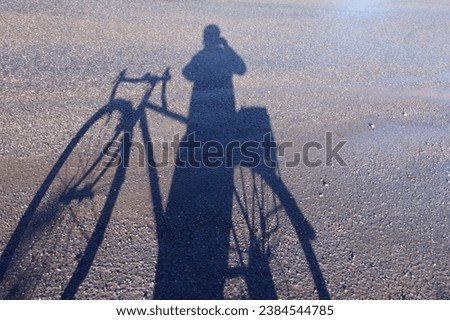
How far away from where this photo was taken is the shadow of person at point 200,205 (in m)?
3.57

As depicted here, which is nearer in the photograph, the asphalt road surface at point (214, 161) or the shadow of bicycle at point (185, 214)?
the shadow of bicycle at point (185, 214)

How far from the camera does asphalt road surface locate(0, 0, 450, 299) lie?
3658 mm

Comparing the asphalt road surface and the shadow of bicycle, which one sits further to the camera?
the asphalt road surface

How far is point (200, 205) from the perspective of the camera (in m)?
4.22

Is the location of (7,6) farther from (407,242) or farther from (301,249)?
(407,242)

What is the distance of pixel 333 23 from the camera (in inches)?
344

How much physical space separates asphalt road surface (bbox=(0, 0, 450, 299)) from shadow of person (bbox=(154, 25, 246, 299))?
0.02 m

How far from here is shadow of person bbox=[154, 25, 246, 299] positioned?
3570 millimetres

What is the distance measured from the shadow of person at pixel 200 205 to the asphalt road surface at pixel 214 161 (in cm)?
2

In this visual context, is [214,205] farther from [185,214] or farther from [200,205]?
[185,214]

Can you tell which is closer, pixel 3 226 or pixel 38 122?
pixel 3 226

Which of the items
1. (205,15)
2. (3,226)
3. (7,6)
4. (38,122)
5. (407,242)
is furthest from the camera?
(205,15)

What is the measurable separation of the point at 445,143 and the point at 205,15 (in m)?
5.77
